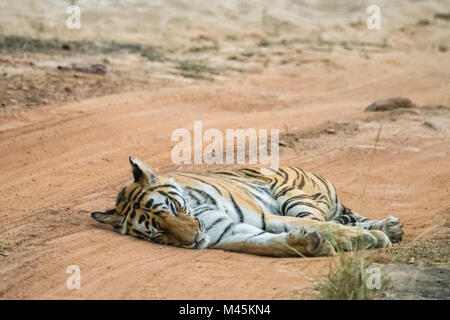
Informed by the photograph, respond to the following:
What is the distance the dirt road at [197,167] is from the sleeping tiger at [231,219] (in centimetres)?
13

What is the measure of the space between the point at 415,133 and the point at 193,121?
3146mm

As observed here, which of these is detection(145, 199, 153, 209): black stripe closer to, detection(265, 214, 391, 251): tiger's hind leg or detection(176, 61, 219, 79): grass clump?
detection(265, 214, 391, 251): tiger's hind leg

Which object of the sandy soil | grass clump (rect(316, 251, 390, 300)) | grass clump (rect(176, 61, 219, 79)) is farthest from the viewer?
grass clump (rect(176, 61, 219, 79))

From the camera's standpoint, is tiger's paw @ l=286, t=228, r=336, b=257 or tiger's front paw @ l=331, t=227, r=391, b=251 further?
tiger's front paw @ l=331, t=227, r=391, b=251

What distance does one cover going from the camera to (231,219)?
5.61 metres

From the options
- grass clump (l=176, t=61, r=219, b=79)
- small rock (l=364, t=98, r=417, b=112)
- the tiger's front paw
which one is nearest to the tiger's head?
the tiger's front paw

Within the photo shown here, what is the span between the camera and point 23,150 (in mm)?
8852

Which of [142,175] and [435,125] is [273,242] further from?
[435,125]

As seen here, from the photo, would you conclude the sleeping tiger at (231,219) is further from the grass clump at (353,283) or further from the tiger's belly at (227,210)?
the grass clump at (353,283)

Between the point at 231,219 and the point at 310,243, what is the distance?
74 cm

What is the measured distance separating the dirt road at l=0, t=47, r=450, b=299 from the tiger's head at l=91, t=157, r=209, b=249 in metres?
0.11

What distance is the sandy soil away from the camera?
16.1ft

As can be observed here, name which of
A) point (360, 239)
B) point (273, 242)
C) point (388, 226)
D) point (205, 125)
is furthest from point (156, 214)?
point (205, 125)

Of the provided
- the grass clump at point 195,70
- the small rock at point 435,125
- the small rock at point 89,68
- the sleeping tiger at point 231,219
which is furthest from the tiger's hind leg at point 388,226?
the grass clump at point 195,70
